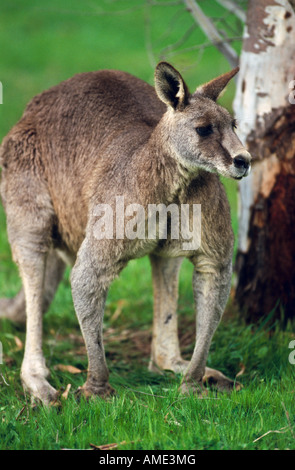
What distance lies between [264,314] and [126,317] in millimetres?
1270

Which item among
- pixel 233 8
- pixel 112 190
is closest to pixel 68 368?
pixel 112 190

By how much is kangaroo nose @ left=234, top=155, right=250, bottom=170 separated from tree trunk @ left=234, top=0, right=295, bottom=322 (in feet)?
4.99

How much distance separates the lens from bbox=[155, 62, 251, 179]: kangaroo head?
3.63m

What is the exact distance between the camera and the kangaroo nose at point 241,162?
11.7ft

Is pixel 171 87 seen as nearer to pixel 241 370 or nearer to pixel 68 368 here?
pixel 241 370

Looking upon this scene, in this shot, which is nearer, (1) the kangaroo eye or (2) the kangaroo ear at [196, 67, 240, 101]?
(1) the kangaroo eye

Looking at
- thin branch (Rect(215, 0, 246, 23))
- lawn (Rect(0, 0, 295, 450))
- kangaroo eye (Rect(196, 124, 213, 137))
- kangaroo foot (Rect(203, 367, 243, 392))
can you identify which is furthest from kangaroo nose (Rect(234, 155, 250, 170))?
thin branch (Rect(215, 0, 246, 23))

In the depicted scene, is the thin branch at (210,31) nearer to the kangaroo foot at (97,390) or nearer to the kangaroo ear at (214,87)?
the kangaroo ear at (214,87)

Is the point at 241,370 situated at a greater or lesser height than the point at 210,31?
lesser

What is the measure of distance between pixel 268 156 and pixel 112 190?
1.39m

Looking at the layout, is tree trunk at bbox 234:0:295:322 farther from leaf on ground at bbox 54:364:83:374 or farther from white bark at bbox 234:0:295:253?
leaf on ground at bbox 54:364:83:374

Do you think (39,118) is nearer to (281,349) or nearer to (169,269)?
(169,269)

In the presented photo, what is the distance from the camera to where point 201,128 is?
12.3 ft


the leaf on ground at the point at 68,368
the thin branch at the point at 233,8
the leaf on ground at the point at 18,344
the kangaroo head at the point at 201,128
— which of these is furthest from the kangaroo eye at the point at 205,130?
the leaf on ground at the point at 18,344
